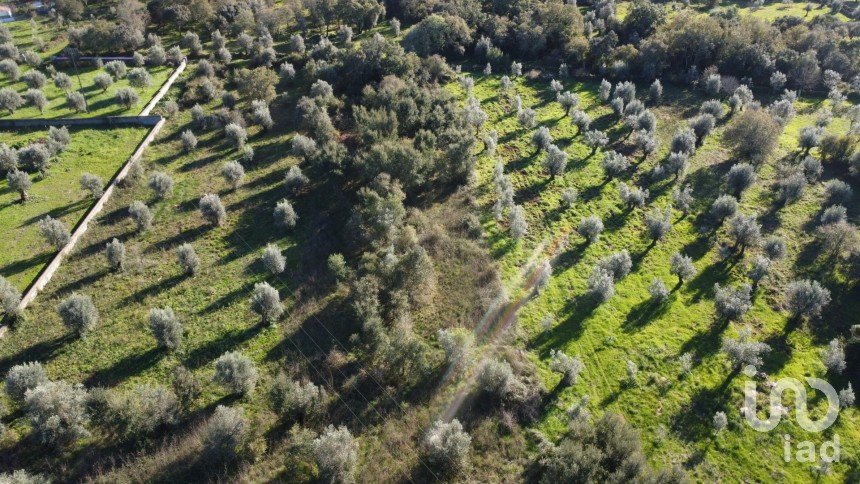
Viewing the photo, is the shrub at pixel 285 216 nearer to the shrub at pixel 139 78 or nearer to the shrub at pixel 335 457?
the shrub at pixel 335 457

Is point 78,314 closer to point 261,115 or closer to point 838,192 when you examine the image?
point 261,115

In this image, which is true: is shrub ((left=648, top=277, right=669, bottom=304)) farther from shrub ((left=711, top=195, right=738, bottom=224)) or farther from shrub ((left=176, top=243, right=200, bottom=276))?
shrub ((left=176, top=243, right=200, bottom=276))

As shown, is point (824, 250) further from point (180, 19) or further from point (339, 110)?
point (180, 19)

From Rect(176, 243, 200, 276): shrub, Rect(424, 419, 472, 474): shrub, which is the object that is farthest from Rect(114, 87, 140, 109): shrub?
Rect(424, 419, 472, 474): shrub

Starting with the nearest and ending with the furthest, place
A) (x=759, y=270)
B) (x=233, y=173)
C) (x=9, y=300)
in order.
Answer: (x=9, y=300), (x=759, y=270), (x=233, y=173)

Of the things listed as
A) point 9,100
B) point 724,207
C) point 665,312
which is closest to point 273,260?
point 665,312

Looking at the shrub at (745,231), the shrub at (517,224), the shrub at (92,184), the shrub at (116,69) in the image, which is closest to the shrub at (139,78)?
the shrub at (116,69)
